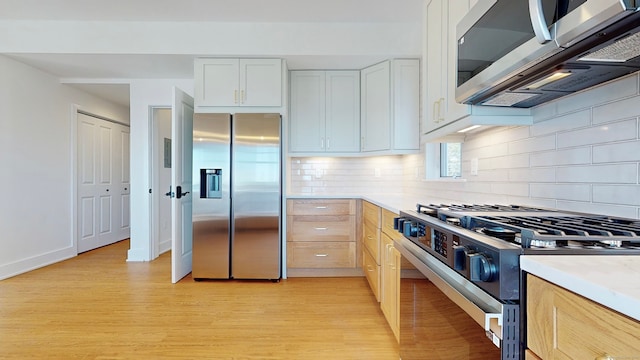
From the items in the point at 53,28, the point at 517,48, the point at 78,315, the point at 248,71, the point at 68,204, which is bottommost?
the point at 78,315

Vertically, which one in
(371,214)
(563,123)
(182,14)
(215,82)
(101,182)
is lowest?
(371,214)

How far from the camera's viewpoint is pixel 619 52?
0.87 m

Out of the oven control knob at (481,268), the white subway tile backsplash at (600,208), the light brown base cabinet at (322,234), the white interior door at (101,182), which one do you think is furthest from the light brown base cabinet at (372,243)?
the white interior door at (101,182)

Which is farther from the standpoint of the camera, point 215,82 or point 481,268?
point 215,82

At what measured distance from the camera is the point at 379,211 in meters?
2.39

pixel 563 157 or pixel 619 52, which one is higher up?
pixel 619 52

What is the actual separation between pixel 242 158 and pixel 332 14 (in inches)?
63.9

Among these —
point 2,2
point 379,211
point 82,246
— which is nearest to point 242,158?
point 379,211

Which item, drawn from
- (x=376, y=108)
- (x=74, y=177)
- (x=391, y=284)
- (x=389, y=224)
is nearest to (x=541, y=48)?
(x=389, y=224)

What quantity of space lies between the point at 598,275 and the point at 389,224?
1.55 m

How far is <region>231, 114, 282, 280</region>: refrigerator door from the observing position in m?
3.16

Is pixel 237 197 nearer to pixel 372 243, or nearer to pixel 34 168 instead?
pixel 372 243

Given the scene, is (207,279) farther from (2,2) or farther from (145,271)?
(2,2)

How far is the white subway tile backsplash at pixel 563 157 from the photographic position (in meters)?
1.26
